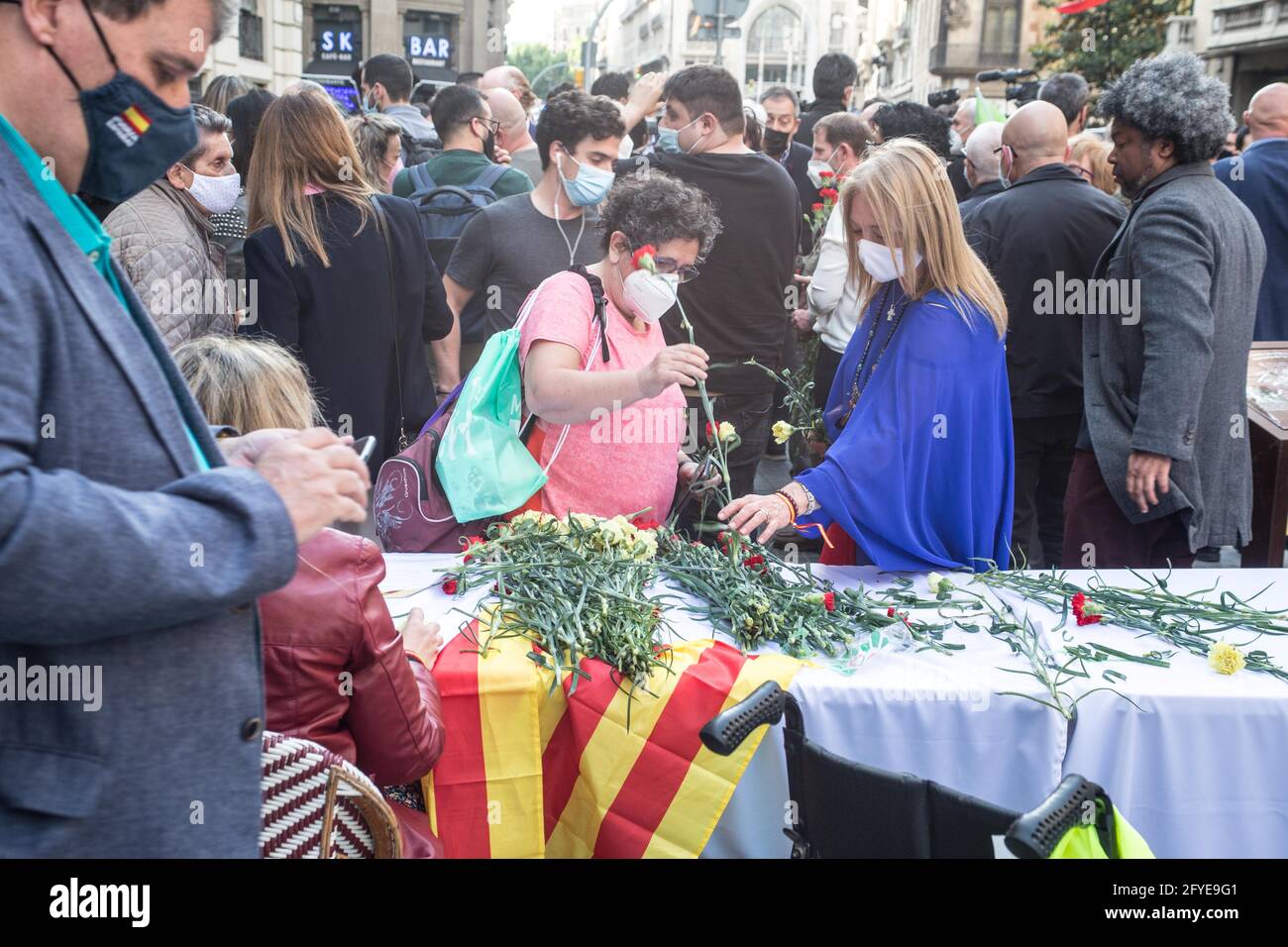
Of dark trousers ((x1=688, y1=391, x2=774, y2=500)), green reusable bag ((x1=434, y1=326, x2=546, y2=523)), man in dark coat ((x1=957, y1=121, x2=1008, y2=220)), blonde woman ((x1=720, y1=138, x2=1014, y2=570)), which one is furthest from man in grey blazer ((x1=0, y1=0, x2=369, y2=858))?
man in dark coat ((x1=957, y1=121, x2=1008, y2=220))

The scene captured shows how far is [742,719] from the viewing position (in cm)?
179

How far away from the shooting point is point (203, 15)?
127 cm

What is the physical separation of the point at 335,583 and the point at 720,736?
2.26 ft

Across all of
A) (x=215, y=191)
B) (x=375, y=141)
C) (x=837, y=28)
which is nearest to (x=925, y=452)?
(x=215, y=191)

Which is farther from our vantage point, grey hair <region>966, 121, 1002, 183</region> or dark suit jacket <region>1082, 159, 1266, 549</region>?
grey hair <region>966, 121, 1002, 183</region>

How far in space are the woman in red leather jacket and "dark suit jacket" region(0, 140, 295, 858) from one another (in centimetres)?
57

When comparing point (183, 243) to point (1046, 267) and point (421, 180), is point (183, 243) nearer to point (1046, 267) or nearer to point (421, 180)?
point (421, 180)

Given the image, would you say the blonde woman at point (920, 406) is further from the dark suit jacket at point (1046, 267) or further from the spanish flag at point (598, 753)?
the dark suit jacket at point (1046, 267)

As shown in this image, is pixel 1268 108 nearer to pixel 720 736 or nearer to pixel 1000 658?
pixel 1000 658

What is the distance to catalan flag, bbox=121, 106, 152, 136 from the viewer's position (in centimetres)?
124

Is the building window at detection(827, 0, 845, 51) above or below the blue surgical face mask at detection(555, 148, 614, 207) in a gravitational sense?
above

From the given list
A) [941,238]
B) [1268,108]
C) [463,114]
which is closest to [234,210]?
[463,114]

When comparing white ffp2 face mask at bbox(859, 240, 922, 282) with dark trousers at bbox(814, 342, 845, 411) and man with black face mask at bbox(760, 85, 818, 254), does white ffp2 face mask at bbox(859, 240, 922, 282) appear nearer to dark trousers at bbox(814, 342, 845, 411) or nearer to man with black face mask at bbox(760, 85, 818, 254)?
dark trousers at bbox(814, 342, 845, 411)
